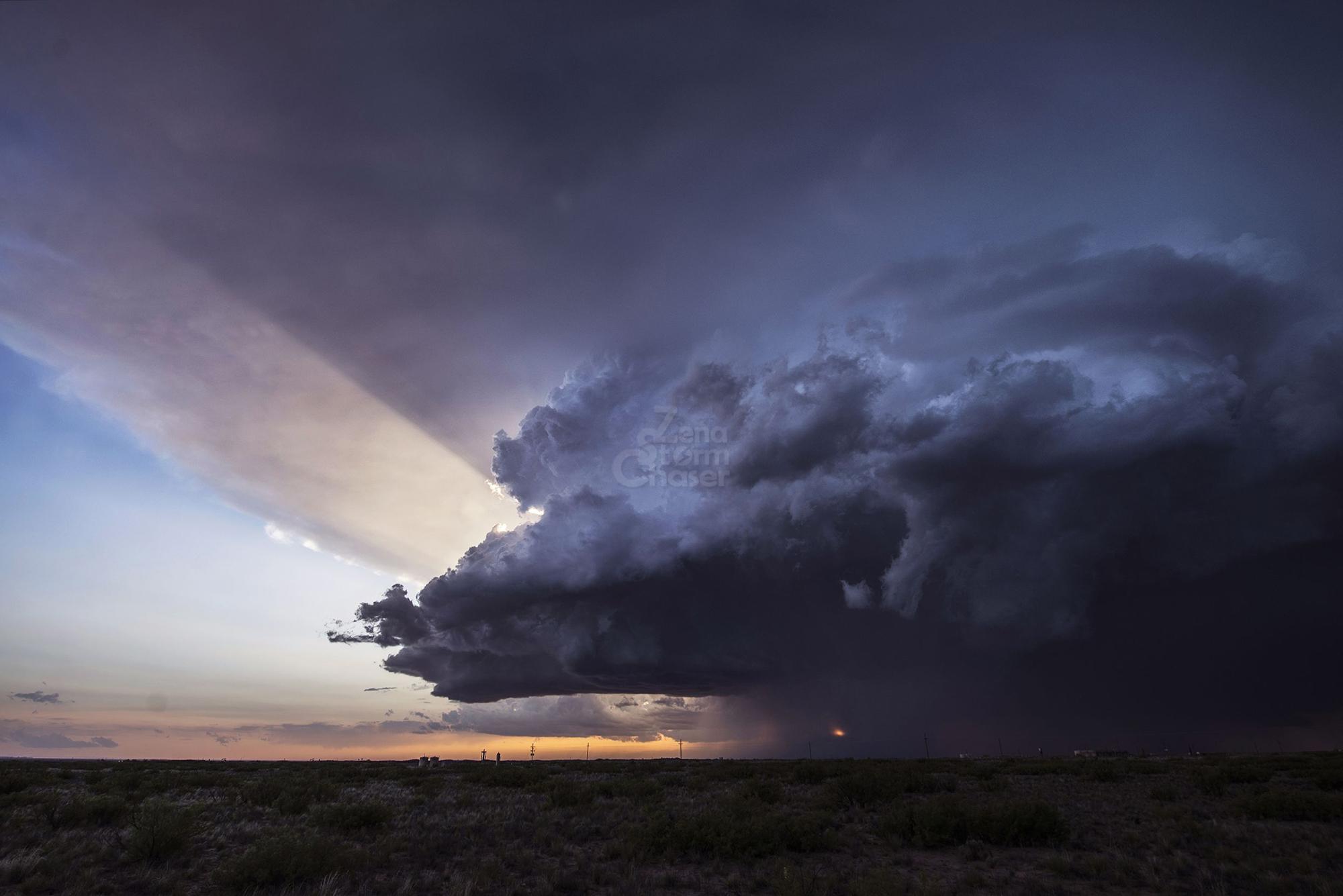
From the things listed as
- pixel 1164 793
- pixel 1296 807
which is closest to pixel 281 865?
pixel 1296 807

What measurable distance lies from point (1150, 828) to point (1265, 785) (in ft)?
60.0

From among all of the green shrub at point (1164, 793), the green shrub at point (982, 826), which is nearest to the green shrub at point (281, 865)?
the green shrub at point (982, 826)

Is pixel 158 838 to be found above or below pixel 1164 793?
above

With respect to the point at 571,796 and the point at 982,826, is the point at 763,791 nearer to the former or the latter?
the point at 571,796

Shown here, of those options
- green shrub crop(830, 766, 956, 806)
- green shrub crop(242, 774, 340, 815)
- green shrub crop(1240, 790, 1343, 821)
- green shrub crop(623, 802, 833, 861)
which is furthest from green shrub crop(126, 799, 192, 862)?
green shrub crop(1240, 790, 1343, 821)

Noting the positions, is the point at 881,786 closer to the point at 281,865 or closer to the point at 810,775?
the point at 810,775

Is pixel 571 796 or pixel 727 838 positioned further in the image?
pixel 571 796

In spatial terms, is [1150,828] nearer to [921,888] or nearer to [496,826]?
[921,888]

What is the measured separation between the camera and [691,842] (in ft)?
66.0

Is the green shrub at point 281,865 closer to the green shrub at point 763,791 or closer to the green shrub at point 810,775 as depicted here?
the green shrub at point 763,791

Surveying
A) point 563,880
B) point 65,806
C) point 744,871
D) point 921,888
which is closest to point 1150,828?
point 921,888

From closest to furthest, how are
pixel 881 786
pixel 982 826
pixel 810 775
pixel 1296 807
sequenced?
pixel 982 826
pixel 1296 807
pixel 881 786
pixel 810 775

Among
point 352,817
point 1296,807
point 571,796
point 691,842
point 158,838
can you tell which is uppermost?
point 158,838

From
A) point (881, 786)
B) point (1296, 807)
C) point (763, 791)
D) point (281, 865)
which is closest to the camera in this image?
point (281, 865)
